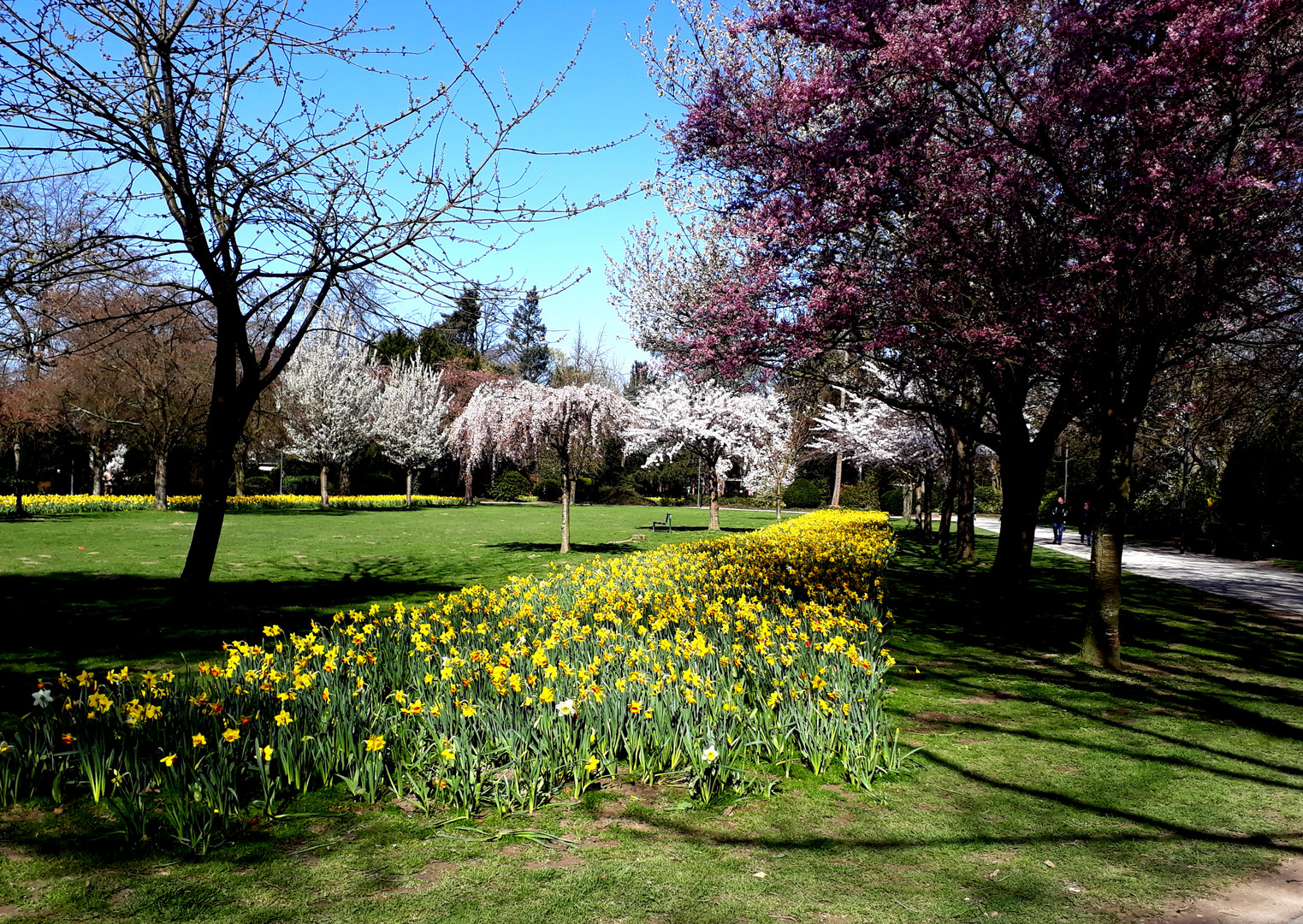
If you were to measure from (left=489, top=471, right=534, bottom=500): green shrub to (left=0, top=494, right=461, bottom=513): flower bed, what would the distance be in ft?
16.0

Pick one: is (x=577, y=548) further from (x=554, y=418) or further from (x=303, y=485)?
(x=303, y=485)

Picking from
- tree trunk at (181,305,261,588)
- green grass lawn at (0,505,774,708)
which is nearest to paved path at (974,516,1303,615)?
green grass lawn at (0,505,774,708)

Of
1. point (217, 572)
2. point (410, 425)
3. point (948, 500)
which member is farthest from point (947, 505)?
point (410, 425)

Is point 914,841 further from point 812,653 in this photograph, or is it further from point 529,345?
point 529,345

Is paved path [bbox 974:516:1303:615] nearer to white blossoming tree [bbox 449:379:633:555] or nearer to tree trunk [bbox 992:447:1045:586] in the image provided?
tree trunk [bbox 992:447:1045:586]

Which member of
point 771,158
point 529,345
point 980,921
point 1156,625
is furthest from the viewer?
point 529,345

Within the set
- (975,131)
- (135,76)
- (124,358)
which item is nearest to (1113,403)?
(975,131)

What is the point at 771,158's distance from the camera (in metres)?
8.53

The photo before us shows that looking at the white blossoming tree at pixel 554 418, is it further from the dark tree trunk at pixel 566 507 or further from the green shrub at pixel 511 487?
the green shrub at pixel 511 487

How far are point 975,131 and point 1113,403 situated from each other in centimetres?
299

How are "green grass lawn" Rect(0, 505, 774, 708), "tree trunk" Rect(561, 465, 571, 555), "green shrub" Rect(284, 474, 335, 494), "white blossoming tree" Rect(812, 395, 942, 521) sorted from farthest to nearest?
"green shrub" Rect(284, 474, 335, 494) < "white blossoming tree" Rect(812, 395, 942, 521) < "tree trunk" Rect(561, 465, 571, 555) < "green grass lawn" Rect(0, 505, 774, 708)

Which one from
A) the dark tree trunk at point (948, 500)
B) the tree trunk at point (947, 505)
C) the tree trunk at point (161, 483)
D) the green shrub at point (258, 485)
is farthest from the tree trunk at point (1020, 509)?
the green shrub at point (258, 485)

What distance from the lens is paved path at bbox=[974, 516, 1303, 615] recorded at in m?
12.4

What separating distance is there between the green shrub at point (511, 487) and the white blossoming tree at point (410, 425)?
5.99m
